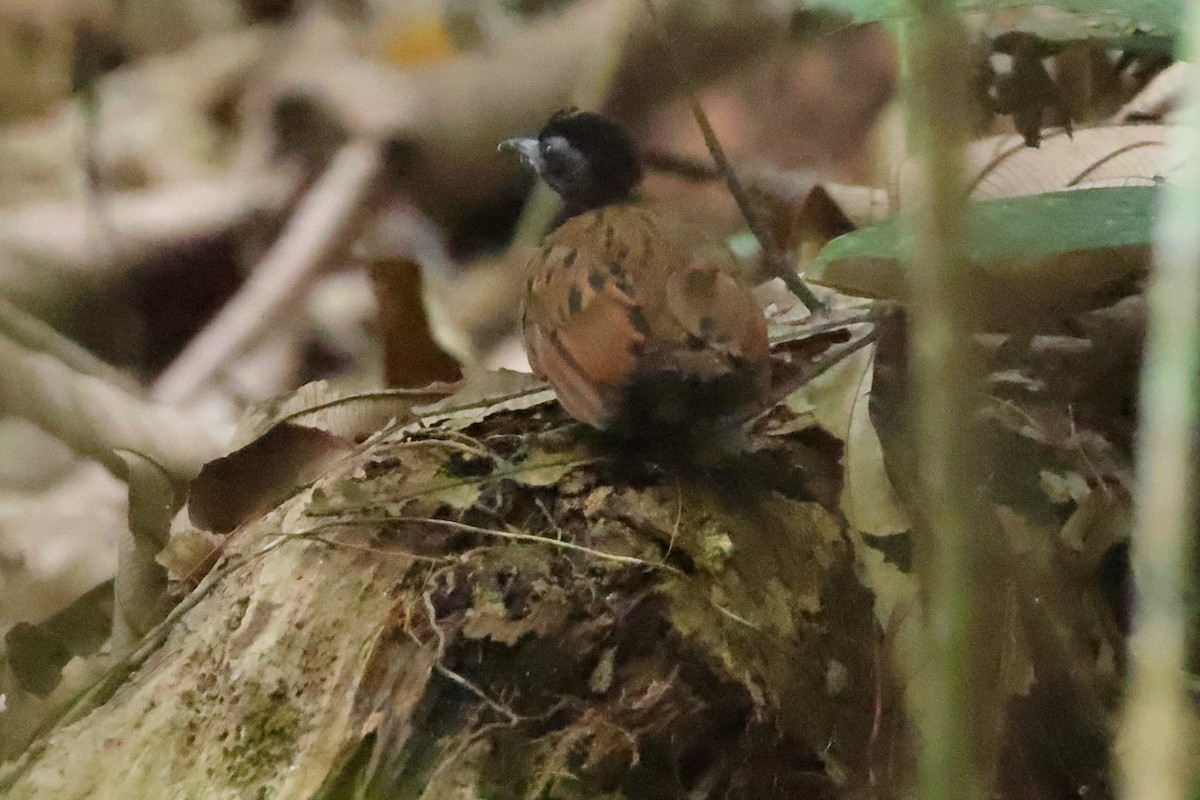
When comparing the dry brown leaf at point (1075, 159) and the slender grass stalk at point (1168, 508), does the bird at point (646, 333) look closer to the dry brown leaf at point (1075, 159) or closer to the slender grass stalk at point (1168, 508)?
the dry brown leaf at point (1075, 159)

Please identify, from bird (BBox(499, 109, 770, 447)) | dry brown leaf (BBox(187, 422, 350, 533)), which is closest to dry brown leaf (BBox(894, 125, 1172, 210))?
bird (BBox(499, 109, 770, 447))

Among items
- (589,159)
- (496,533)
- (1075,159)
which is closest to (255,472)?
(496,533)

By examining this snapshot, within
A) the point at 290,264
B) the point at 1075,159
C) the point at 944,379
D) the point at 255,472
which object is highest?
the point at 944,379

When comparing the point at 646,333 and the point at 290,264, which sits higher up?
the point at 646,333

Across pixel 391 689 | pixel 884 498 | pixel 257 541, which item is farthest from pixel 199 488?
pixel 884 498

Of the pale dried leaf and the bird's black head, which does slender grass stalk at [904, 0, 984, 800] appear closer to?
the pale dried leaf

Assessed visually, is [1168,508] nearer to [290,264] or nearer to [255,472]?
[255,472]

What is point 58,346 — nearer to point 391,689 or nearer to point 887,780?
point 391,689
